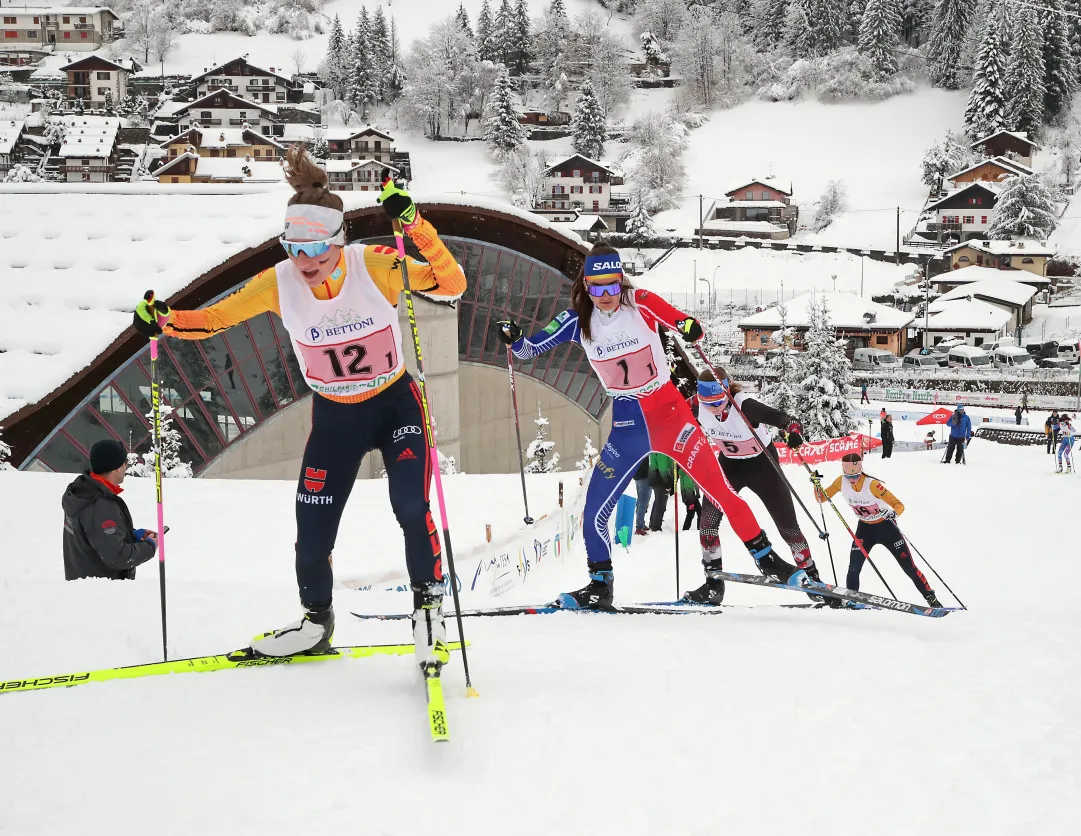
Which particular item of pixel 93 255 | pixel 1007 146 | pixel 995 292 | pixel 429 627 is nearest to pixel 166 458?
pixel 93 255

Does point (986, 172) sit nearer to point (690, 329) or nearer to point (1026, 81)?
point (1026, 81)

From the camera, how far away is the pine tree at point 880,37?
4149 inches

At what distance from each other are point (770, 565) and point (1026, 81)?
99.8 m

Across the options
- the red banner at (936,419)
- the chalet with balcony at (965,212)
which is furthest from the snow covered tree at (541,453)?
the chalet with balcony at (965,212)

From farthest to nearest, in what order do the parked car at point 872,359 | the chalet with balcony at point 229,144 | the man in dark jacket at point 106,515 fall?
the chalet with balcony at point 229,144, the parked car at point 872,359, the man in dark jacket at point 106,515

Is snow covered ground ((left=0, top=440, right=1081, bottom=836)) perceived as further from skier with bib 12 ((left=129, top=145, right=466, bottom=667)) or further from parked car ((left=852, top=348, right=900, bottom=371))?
parked car ((left=852, top=348, right=900, bottom=371))

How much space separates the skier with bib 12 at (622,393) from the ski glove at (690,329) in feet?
1.04

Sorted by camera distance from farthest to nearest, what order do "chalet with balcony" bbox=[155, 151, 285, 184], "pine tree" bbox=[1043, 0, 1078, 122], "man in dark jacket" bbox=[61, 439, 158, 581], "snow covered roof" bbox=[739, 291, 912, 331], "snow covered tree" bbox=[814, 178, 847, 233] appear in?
"pine tree" bbox=[1043, 0, 1078, 122] < "snow covered tree" bbox=[814, 178, 847, 233] < "chalet with balcony" bbox=[155, 151, 285, 184] < "snow covered roof" bbox=[739, 291, 912, 331] < "man in dark jacket" bbox=[61, 439, 158, 581]

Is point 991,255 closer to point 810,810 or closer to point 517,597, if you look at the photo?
point 517,597

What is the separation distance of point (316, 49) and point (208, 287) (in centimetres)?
10872

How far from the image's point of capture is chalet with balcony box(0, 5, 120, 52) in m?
117

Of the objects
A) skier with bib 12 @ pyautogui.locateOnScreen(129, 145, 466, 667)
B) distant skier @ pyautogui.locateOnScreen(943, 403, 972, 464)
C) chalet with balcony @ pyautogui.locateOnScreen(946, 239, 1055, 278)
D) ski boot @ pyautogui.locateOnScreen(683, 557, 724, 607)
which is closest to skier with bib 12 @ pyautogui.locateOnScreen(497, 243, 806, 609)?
ski boot @ pyautogui.locateOnScreen(683, 557, 724, 607)

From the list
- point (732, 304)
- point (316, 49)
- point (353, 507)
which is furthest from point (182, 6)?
point (353, 507)

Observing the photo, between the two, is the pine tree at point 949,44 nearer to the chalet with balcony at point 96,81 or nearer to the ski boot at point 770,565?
the chalet with balcony at point 96,81
